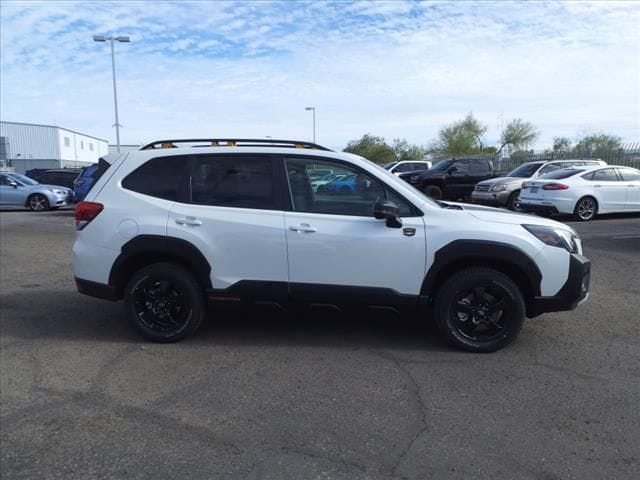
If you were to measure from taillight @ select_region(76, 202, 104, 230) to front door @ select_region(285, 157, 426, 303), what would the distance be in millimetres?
1757

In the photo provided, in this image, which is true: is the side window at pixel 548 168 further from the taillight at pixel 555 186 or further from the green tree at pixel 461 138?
the green tree at pixel 461 138

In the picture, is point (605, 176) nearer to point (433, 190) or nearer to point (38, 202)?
point (433, 190)

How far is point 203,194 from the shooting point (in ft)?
16.7

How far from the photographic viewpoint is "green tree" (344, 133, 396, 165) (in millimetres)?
56312

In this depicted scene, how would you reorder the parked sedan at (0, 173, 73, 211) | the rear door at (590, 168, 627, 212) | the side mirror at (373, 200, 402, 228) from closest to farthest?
1. the side mirror at (373, 200, 402, 228)
2. the rear door at (590, 168, 627, 212)
3. the parked sedan at (0, 173, 73, 211)

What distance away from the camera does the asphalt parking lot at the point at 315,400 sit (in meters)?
3.20

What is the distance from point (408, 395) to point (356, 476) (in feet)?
3.54

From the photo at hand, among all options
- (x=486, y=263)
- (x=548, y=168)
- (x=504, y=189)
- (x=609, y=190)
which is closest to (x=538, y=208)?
(x=609, y=190)

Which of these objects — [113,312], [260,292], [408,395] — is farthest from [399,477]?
[113,312]

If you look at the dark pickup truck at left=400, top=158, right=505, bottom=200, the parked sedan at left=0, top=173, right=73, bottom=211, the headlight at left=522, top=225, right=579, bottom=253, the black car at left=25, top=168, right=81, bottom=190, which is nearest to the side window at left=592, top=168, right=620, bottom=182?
the dark pickup truck at left=400, top=158, right=505, bottom=200

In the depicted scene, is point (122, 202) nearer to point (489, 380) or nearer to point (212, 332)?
point (212, 332)

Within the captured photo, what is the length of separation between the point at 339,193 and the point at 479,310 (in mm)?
1561

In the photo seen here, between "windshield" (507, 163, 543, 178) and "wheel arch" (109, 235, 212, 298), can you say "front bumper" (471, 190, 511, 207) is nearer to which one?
"windshield" (507, 163, 543, 178)

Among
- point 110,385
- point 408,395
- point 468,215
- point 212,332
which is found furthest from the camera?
point 212,332
